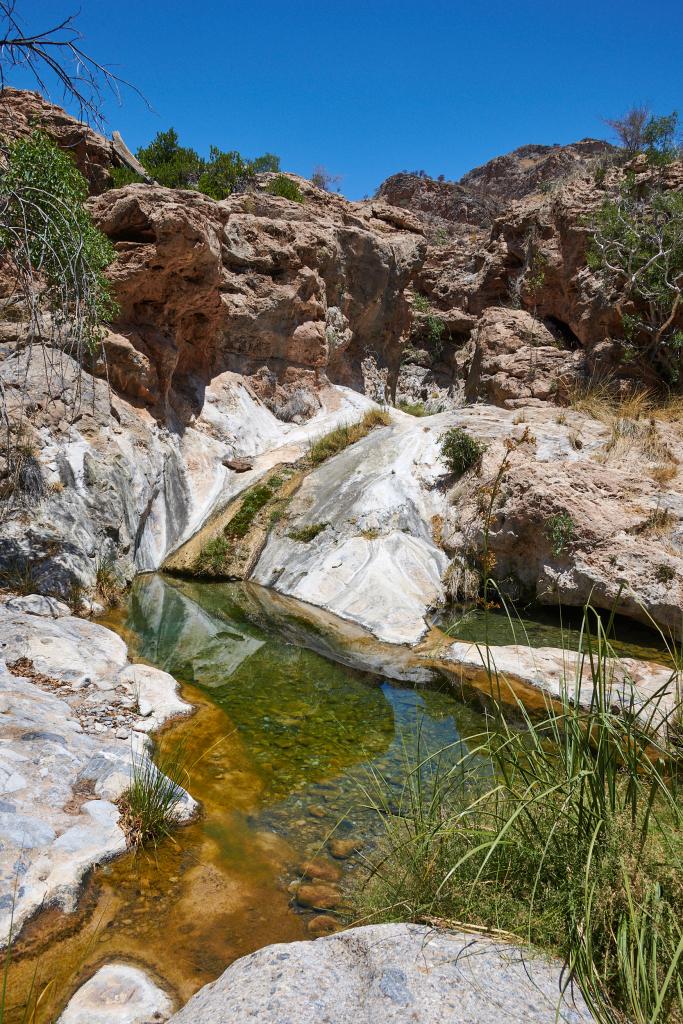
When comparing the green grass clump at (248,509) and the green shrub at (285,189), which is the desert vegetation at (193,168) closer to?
the green shrub at (285,189)

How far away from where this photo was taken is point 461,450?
36.8 feet

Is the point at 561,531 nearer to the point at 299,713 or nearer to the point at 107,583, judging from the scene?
the point at 299,713

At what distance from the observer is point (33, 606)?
7.59m

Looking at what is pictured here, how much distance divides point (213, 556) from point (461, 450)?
4.46m

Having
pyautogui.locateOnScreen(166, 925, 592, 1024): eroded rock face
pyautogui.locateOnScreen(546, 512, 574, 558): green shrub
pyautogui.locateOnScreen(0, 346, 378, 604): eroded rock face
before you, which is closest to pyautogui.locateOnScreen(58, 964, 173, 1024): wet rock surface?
pyautogui.locateOnScreen(166, 925, 592, 1024): eroded rock face

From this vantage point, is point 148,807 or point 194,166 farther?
point 194,166

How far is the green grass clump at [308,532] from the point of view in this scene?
10.8 meters

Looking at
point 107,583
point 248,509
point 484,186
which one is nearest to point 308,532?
point 248,509

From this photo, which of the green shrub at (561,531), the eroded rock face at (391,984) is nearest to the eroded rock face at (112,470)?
the eroded rock face at (391,984)

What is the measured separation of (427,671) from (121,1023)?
4.93 metres

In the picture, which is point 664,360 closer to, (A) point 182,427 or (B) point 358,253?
(B) point 358,253

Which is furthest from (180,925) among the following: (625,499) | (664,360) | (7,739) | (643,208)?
(643,208)

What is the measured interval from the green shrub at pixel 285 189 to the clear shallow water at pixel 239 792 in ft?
45.4

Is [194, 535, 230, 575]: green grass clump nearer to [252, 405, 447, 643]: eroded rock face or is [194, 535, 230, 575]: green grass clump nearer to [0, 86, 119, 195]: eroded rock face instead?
[252, 405, 447, 643]: eroded rock face
